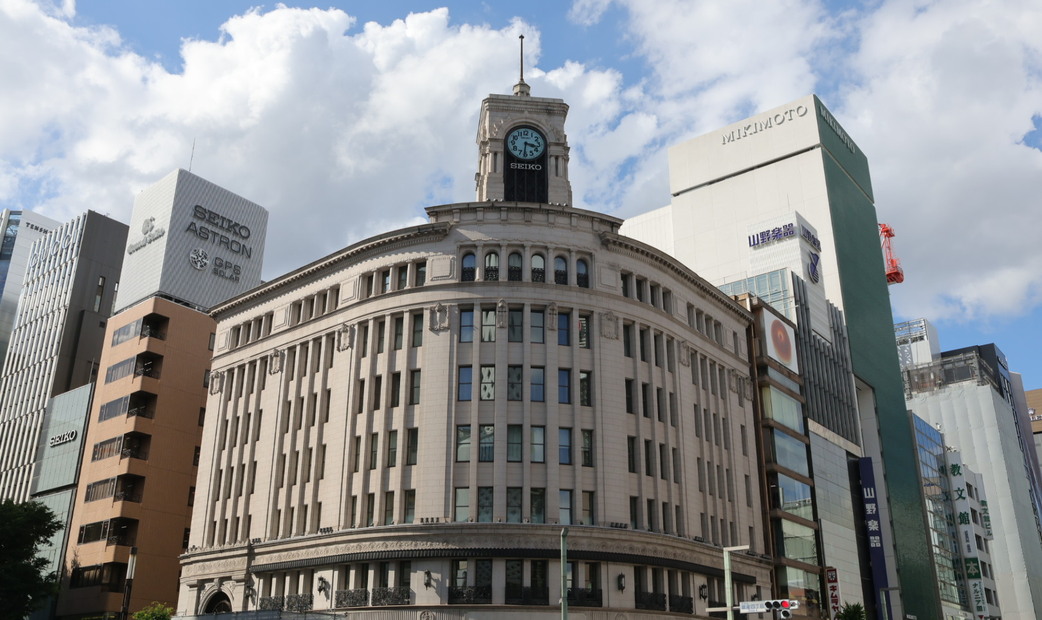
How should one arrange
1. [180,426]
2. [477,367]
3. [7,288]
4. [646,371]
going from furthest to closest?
[7,288] < [180,426] < [646,371] < [477,367]

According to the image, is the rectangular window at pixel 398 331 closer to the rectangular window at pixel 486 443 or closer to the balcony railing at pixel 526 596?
the rectangular window at pixel 486 443

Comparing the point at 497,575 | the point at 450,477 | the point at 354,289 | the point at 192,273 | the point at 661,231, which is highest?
the point at 661,231

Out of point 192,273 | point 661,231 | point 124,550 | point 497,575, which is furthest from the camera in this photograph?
point 661,231

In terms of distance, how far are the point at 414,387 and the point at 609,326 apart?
13043mm

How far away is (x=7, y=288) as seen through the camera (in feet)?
492

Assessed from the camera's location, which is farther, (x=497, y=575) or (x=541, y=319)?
(x=541, y=319)

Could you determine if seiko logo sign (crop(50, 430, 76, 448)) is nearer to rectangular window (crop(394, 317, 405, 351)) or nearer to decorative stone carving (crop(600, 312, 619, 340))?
rectangular window (crop(394, 317, 405, 351))

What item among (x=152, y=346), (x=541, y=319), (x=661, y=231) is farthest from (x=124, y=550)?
(x=661, y=231)

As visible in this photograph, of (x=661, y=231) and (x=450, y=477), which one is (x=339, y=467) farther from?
(x=661, y=231)

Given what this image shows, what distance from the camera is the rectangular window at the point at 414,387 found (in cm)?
5622

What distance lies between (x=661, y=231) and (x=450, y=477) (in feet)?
245

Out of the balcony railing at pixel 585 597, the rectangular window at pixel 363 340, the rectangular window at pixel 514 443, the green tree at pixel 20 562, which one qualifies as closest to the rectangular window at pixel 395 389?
the rectangular window at pixel 363 340

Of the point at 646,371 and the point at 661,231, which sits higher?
the point at 661,231

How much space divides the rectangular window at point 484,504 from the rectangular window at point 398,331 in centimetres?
1127
